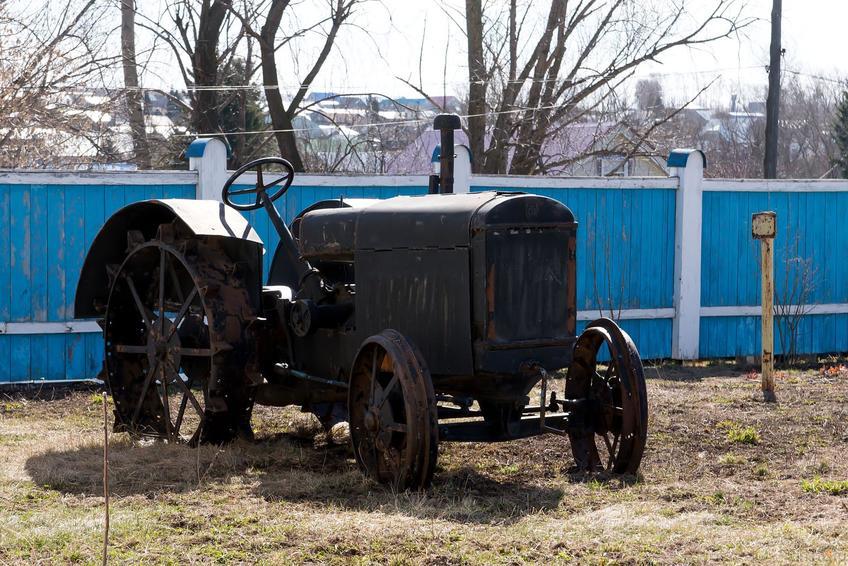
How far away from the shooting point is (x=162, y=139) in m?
19.3

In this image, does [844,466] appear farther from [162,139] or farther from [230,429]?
[162,139]

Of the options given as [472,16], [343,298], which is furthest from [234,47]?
[343,298]

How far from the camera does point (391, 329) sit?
17.4ft

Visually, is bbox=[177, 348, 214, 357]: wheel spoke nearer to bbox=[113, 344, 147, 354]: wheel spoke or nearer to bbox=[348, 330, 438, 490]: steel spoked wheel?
bbox=[113, 344, 147, 354]: wheel spoke

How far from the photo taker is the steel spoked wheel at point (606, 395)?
5367 millimetres

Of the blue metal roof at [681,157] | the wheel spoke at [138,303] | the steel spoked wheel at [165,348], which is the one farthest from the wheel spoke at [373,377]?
the blue metal roof at [681,157]

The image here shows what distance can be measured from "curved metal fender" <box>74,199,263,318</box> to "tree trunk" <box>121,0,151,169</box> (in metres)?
12.2

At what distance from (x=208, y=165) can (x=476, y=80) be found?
8.53 m

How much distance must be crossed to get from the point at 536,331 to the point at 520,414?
515 mm

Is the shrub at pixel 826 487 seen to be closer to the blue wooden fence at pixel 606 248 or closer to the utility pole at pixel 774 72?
the blue wooden fence at pixel 606 248

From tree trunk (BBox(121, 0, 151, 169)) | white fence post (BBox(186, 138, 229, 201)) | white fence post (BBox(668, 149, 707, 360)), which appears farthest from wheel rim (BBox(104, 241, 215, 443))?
tree trunk (BBox(121, 0, 151, 169))

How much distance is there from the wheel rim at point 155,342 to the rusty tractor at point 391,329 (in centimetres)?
1

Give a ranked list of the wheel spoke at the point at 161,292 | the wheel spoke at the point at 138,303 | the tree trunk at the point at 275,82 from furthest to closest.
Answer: the tree trunk at the point at 275,82 → the wheel spoke at the point at 138,303 → the wheel spoke at the point at 161,292

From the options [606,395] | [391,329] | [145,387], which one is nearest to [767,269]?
[606,395]
